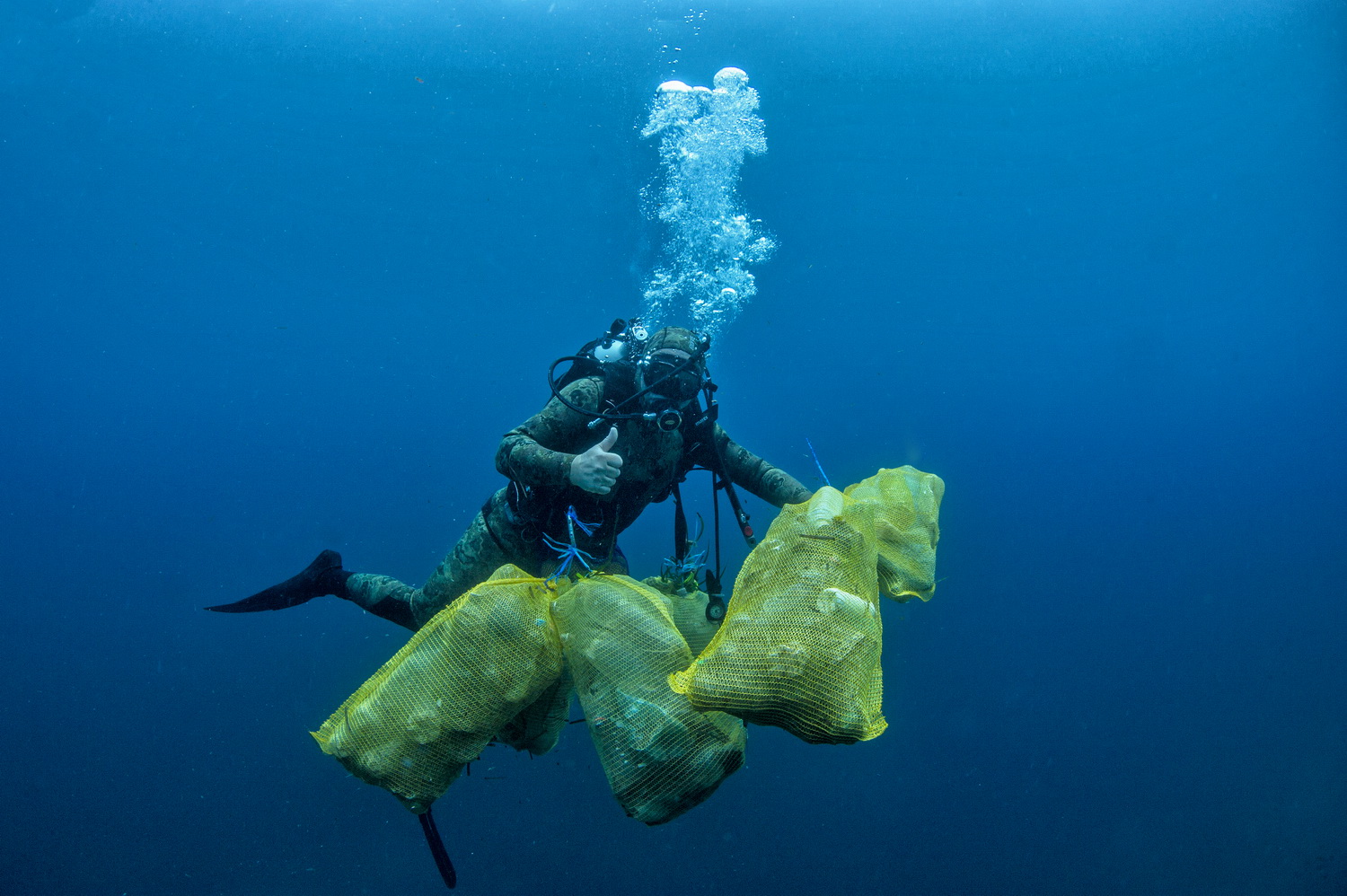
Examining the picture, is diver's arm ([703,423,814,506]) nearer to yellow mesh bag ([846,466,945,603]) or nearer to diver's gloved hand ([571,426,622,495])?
yellow mesh bag ([846,466,945,603])

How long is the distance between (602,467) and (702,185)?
12053 mm

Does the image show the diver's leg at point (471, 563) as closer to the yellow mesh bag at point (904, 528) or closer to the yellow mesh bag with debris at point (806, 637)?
the yellow mesh bag with debris at point (806, 637)

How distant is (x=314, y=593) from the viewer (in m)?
4.81

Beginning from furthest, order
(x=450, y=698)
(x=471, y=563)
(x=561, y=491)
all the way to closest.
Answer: (x=471, y=563) < (x=561, y=491) < (x=450, y=698)

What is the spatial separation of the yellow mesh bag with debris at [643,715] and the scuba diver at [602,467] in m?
0.54

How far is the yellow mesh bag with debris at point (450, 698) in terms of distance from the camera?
2.39 metres

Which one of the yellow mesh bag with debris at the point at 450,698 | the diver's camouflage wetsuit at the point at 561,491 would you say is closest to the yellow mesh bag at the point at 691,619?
the diver's camouflage wetsuit at the point at 561,491

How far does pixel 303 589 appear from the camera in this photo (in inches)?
186

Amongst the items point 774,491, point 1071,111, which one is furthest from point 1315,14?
point 774,491

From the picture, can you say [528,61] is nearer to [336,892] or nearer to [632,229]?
[632,229]

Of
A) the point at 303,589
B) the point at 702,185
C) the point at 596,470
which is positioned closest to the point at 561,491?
the point at 596,470

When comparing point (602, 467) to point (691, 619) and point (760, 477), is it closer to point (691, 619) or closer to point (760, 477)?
point (691, 619)

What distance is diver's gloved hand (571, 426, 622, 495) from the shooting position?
2727 millimetres

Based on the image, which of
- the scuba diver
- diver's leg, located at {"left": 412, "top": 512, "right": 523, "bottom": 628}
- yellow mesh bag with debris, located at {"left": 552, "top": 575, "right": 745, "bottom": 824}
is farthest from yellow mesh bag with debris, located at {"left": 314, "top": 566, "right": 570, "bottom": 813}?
diver's leg, located at {"left": 412, "top": 512, "right": 523, "bottom": 628}
